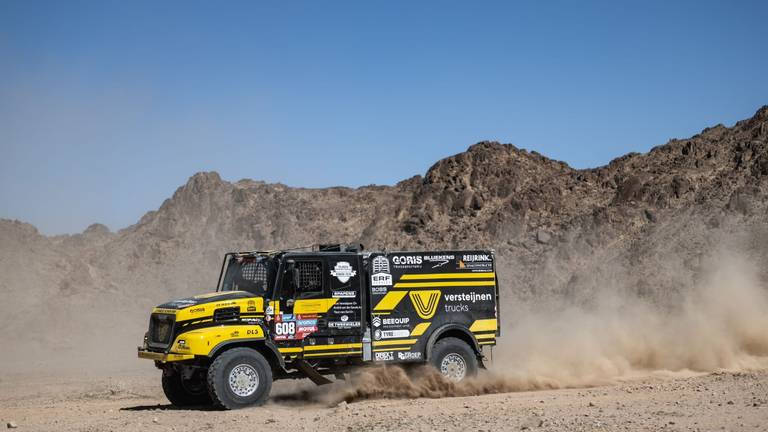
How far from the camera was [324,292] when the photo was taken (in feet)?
52.5

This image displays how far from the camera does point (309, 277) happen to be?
627 inches

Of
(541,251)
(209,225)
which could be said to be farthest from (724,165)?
(209,225)

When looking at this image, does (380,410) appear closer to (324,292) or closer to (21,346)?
(324,292)

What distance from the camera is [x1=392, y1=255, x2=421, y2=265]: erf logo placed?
16656mm

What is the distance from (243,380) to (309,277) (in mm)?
2183

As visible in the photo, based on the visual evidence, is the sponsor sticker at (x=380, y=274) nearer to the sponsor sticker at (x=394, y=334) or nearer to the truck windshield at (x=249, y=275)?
the sponsor sticker at (x=394, y=334)

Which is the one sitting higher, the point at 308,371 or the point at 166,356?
the point at 166,356

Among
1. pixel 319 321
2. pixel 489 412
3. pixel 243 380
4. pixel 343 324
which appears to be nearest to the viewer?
pixel 489 412

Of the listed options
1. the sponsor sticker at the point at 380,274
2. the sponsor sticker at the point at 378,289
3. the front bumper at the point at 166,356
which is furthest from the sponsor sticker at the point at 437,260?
the front bumper at the point at 166,356

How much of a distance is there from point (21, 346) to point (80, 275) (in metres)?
10.0

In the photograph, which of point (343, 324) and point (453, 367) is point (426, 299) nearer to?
point (453, 367)

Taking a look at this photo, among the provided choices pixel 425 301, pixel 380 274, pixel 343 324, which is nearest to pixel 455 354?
pixel 425 301

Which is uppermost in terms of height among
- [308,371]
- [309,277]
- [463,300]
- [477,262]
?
[477,262]

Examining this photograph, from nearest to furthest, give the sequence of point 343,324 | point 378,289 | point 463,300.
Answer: point 343,324 < point 378,289 < point 463,300
